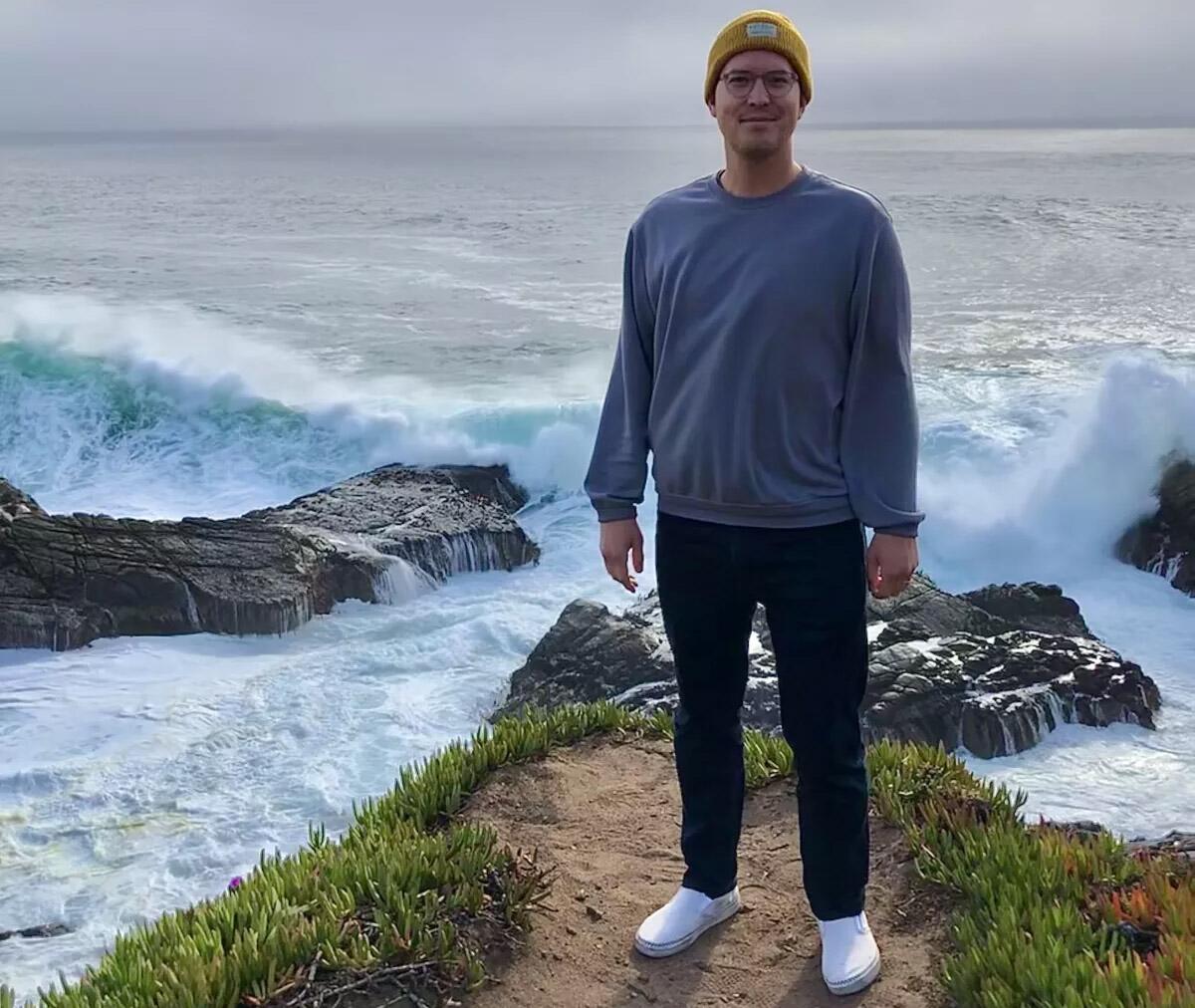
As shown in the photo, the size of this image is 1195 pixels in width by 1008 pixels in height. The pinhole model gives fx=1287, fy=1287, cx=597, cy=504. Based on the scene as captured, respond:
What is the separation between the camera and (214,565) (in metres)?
12.2

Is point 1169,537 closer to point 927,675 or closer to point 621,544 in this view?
point 927,675

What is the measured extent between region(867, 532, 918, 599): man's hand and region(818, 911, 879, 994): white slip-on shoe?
1053mm

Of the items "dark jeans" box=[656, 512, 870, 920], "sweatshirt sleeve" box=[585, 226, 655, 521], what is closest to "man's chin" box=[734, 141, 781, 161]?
"sweatshirt sleeve" box=[585, 226, 655, 521]

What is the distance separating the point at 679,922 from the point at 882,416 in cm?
173

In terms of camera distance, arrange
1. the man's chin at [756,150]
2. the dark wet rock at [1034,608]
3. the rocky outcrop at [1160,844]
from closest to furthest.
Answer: the man's chin at [756,150], the rocky outcrop at [1160,844], the dark wet rock at [1034,608]

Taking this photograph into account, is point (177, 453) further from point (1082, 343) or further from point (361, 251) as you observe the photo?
point (361, 251)

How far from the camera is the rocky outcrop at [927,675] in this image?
9.30 meters

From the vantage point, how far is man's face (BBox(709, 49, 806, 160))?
3191 mm

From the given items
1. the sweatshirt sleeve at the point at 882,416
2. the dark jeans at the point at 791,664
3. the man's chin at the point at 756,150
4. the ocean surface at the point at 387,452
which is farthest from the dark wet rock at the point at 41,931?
the man's chin at the point at 756,150

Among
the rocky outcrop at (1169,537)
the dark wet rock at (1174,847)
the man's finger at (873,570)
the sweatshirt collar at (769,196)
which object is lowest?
the rocky outcrop at (1169,537)

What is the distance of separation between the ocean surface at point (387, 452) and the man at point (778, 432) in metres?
4.83

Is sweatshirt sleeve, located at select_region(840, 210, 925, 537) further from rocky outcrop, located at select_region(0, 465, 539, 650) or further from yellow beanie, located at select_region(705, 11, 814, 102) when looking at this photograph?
rocky outcrop, located at select_region(0, 465, 539, 650)

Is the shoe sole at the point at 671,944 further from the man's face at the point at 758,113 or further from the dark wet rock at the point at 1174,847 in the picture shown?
the man's face at the point at 758,113

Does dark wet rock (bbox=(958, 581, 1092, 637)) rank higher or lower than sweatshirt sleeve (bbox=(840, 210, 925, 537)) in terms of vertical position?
lower
